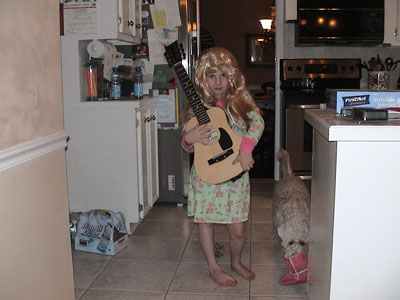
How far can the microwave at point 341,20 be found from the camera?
3779 mm

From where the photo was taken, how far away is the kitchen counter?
1299 mm

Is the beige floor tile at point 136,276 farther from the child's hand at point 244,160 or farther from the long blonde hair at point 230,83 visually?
the long blonde hair at point 230,83

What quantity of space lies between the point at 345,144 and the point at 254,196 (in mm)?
2714

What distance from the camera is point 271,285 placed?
2299 mm

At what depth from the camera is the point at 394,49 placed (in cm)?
428

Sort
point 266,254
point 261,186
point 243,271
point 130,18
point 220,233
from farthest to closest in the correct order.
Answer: point 261,186
point 130,18
point 220,233
point 266,254
point 243,271

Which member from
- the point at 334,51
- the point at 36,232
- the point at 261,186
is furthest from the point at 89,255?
the point at 334,51

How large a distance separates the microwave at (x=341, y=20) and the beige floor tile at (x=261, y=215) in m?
1.49

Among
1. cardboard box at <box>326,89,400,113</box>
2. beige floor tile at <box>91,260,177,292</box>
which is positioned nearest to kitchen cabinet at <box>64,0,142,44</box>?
beige floor tile at <box>91,260,177,292</box>

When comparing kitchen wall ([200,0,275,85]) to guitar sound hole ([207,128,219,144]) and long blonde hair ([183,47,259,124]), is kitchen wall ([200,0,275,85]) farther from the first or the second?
guitar sound hole ([207,128,219,144])

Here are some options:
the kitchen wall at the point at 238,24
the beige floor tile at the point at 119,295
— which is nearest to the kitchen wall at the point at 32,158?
the beige floor tile at the point at 119,295

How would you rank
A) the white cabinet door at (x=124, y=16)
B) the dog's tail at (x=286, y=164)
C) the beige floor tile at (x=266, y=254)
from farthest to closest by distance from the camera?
the white cabinet door at (x=124, y=16)
the dog's tail at (x=286, y=164)
the beige floor tile at (x=266, y=254)

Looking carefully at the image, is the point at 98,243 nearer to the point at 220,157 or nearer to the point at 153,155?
the point at 153,155

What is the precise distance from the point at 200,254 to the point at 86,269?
2.13 feet
